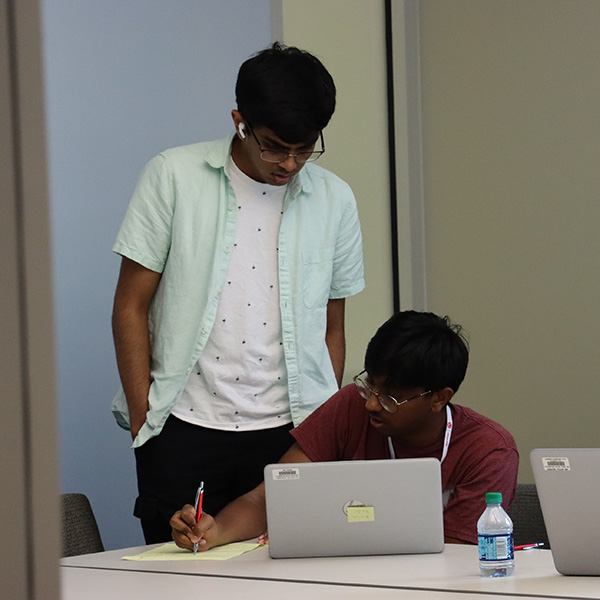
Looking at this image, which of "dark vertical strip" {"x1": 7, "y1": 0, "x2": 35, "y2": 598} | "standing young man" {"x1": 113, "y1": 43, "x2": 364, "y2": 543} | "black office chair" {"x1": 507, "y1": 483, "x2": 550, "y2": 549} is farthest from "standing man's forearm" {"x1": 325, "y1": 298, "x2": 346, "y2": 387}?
"dark vertical strip" {"x1": 7, "y1": 0, "x2": 35, "y2": 598}

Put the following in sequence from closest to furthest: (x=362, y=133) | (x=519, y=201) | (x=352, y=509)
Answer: (x=352, y=509), (x=519, y=201), (x=362, y=133)

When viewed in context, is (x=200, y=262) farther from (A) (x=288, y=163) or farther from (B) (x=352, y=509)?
(B) (x=352, y=509)

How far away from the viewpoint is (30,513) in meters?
0.37

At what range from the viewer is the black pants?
2.01 metres

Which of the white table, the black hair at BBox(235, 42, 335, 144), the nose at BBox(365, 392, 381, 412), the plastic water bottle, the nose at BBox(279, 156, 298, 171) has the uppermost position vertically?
the black hair at BBox(235, 42, 335, 144)

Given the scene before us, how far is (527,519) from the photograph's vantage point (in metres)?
2.23

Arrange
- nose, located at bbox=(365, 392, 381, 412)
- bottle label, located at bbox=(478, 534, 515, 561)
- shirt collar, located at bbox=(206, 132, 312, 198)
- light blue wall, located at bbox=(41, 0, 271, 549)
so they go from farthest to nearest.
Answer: light blue wall, located at bbox=(41, 0, 271, 549), shirt collar, located at bbox=(206, 132, 312, 198), nose, located at bbox=(365, 392, 381, 412), bottle label, located at bbox=(478, 534, 515, 561)

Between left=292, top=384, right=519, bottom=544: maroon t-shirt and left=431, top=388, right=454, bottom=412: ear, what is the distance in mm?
49

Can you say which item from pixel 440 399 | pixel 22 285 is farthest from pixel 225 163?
pixel 22 285

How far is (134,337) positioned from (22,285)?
1.68 m

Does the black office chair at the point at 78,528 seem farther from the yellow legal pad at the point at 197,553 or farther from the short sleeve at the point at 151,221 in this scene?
the short sleeve at the point at 151,221

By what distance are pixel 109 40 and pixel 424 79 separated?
1.39 m

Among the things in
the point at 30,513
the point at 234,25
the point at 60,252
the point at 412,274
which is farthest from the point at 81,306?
the point at 30,513

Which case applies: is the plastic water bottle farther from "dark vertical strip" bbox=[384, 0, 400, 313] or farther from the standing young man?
"dark vertical strip" bbox=[384, 0, 400, 313]
